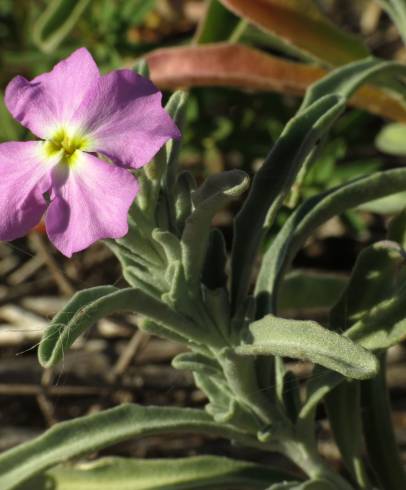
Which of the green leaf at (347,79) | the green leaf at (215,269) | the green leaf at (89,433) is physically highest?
the green leaf at (347,79)

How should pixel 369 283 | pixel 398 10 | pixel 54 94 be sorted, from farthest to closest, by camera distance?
pixel 398 10 → pixel 369 283 → pixel 54 94

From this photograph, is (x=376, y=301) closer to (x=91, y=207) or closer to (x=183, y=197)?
(x=183, y=197)

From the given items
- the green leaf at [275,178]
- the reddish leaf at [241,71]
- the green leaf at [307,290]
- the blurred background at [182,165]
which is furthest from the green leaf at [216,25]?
the green leaf at [275,178]

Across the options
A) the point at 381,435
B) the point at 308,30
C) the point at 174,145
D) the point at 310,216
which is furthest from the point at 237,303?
the point at 308,30

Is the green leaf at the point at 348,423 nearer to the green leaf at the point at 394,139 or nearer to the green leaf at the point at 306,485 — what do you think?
the green leaf at the point at 306,485

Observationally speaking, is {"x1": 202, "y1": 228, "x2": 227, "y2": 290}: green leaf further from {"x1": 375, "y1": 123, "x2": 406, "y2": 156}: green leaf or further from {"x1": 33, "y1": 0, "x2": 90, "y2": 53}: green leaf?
{"x1": 33, "y1": 0, "x2": 90, "y2": 53}: green leaf

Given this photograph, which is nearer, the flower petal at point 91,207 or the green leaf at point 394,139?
the flower petal at point 91,207
